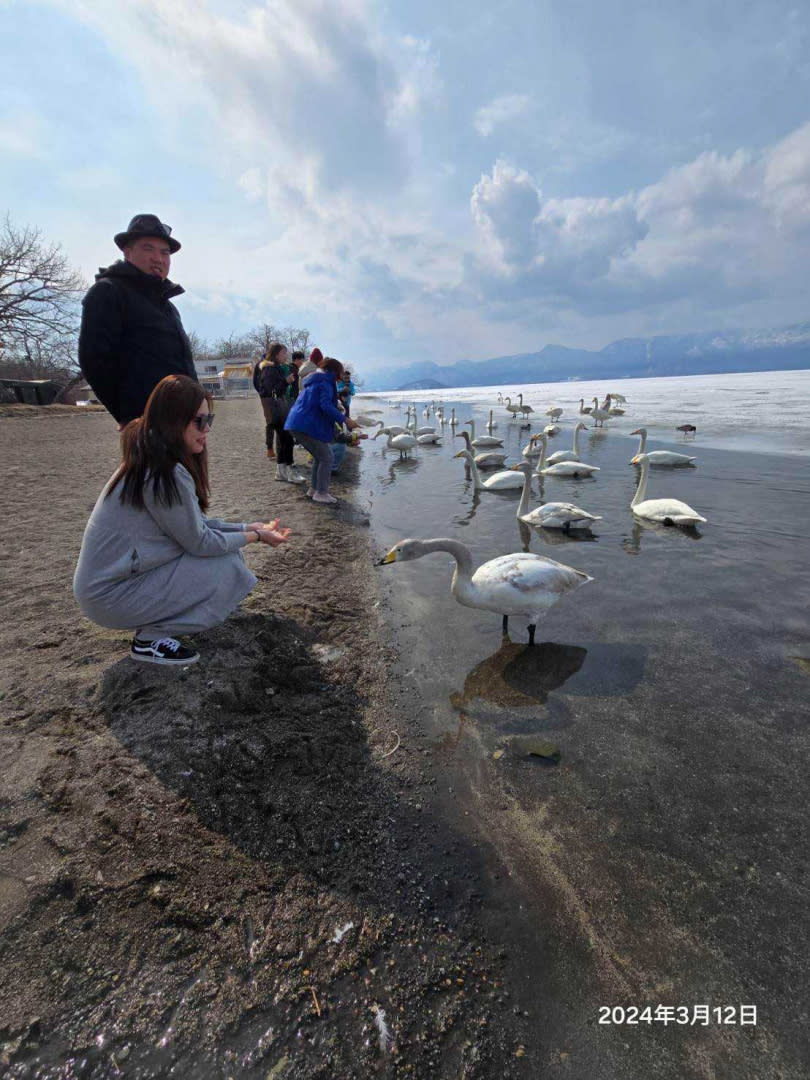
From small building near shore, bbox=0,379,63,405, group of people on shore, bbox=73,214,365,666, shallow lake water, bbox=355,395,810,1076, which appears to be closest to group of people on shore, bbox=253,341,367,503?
shallow lake water, bbox=355,395,810,1076

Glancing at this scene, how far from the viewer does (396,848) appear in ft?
8.08

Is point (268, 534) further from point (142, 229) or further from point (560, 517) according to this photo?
point (560, 517)

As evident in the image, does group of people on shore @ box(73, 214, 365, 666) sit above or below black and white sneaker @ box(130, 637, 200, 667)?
above

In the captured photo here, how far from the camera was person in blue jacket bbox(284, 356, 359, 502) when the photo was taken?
25.7 feet

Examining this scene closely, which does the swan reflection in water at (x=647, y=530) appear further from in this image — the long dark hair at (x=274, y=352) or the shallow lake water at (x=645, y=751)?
the long dark hair at (x=274, y=352)

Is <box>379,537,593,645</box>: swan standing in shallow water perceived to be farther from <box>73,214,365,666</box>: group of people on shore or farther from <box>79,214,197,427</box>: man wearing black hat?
<box>79,214,197,427</box>: man wearing black hat

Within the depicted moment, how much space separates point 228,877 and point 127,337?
166 inches

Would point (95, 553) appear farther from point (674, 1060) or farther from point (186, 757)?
point (674, 1060)

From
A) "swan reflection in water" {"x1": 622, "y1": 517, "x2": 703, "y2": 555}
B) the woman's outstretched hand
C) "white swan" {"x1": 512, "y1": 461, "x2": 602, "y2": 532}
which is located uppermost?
the woman's outstretched hand

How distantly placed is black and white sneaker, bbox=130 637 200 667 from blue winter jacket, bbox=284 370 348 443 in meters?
5.16

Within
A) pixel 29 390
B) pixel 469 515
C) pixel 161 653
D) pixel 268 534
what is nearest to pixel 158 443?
pixel 268 534

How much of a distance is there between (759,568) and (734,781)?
171 inches

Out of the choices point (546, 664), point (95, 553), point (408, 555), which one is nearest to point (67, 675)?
point (95, 553)

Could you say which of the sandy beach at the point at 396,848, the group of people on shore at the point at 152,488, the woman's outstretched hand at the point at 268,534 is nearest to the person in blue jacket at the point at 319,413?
the group of people on shore at the point at 152,488
